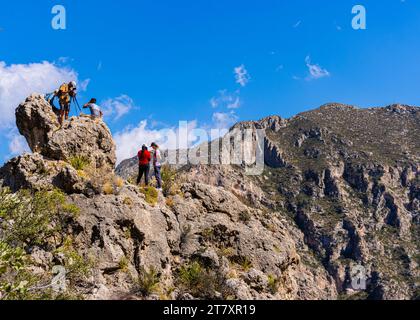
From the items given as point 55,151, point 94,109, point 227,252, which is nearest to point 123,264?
point 227,252

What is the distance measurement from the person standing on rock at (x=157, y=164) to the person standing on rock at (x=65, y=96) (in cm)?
392

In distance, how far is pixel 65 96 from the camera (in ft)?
56.5

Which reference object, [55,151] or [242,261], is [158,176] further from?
[242,261]

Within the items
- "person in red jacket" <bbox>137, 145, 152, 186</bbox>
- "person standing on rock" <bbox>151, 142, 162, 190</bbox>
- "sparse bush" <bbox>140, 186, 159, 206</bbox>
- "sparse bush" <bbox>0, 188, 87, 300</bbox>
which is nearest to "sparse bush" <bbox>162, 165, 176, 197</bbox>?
"person standing on rock" <bbox>151, 142, 162, 190</bbox>

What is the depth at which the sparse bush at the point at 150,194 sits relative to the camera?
14948 mm

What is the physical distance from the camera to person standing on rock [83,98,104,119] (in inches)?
675

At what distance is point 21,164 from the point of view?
1373cm

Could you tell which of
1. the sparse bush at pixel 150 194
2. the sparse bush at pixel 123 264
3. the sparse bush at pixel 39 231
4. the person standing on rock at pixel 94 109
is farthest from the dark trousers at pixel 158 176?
the sparse bush at pixel 123 264

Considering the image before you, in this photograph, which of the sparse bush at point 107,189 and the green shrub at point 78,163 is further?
the green shrub at point 78,163

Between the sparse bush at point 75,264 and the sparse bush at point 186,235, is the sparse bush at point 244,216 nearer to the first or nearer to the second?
the sparse bush at point 186,235

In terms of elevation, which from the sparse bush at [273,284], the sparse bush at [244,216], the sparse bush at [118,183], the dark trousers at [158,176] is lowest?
the sparse bush at [273,284]

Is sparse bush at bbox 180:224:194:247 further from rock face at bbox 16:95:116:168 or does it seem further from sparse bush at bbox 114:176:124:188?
rock face at bbox 16:95:116:168

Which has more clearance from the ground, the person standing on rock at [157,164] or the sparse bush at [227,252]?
the person standing on rock at [157,164]
